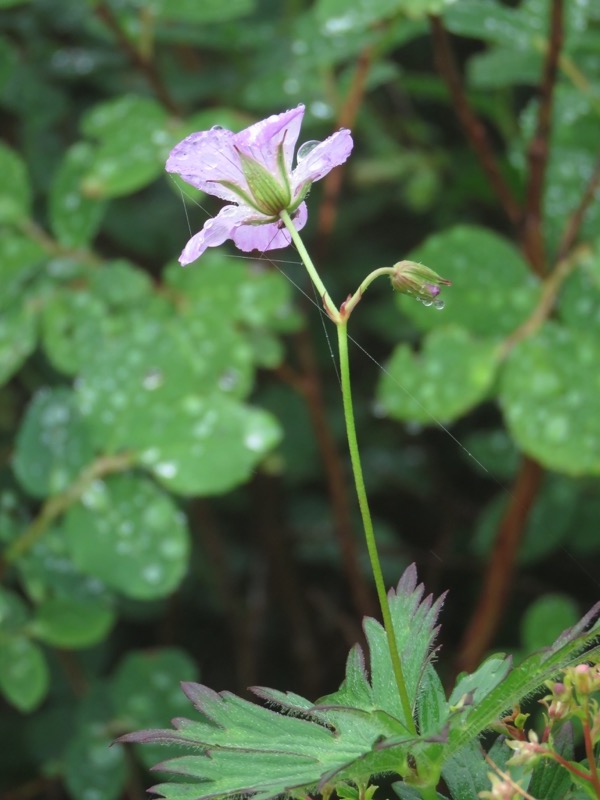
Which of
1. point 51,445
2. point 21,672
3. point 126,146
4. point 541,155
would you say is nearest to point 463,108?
point 541,155

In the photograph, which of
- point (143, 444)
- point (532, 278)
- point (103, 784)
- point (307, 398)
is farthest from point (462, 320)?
point (103, 784)

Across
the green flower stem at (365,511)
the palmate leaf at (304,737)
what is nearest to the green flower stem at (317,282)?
the green flower stem at (365,511)

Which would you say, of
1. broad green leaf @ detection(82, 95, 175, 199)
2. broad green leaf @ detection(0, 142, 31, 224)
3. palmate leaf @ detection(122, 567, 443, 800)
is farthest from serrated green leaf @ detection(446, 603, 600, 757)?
broad green leaf @ detection(0, 142, 31, 224)

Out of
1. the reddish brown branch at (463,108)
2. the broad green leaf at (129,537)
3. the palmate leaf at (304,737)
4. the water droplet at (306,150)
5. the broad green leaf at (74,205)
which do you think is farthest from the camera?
the broad green leaf at (74,205)

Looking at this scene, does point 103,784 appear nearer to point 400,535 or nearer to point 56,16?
point 400,535

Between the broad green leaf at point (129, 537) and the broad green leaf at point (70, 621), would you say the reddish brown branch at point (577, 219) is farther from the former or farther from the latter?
the broad green leaf at point (70, 621)

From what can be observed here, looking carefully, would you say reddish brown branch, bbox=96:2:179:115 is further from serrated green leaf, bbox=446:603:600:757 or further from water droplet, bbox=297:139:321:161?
serrated green leaf, bbox=446:603:600:757

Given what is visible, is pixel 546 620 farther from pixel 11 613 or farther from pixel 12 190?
pixel 12 190
